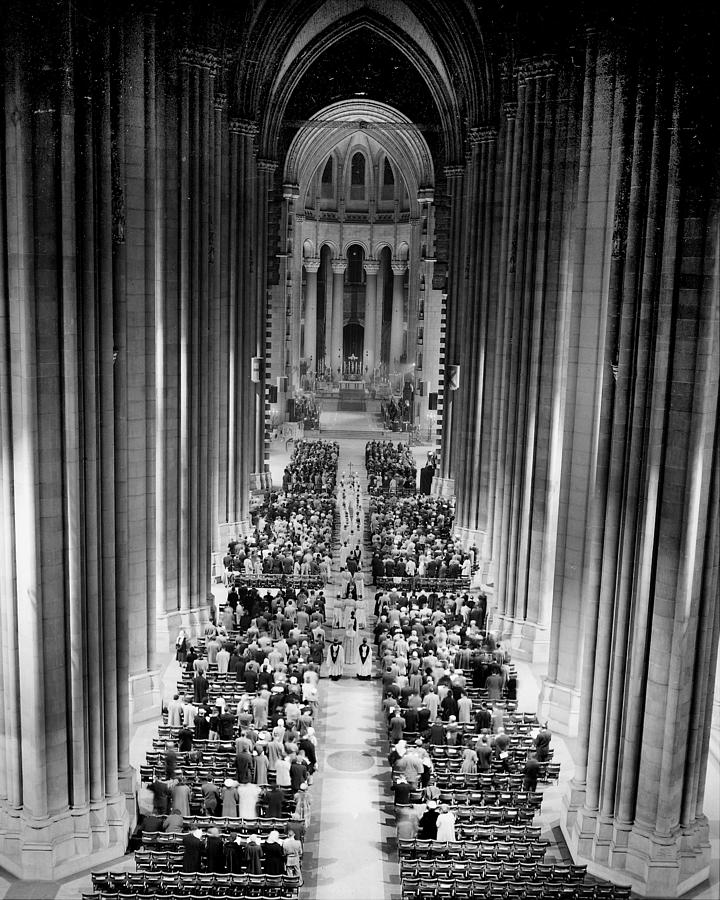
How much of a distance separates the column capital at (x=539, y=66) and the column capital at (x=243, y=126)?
15489mm

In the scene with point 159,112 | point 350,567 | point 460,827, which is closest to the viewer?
point 460,827

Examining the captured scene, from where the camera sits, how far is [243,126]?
137 ft

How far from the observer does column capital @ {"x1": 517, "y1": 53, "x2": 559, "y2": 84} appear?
94.0 feet

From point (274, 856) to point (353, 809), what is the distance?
3797 millimetres

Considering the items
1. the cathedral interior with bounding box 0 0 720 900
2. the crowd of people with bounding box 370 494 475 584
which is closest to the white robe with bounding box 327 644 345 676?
the cathedral interior with bounding box 0 0 720 900

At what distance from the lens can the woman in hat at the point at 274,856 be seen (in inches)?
653

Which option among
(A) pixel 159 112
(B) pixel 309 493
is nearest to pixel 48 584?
(A) pixel 159 112

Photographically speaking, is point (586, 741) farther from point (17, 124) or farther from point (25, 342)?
point (17, 124)

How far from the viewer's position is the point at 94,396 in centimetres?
1750

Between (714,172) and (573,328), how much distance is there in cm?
771

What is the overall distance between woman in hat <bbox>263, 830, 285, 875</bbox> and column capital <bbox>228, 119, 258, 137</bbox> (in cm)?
3158

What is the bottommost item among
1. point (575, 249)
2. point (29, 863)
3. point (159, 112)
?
point (29, 863)

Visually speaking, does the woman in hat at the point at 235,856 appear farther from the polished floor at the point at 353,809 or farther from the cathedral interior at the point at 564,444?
the cathedral interior at the point at 564,444

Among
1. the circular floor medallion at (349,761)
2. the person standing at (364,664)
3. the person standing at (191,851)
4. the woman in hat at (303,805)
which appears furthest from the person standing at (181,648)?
the person standing at (191,851)
